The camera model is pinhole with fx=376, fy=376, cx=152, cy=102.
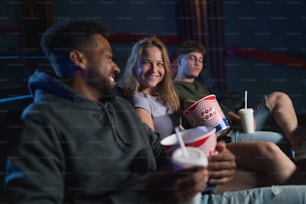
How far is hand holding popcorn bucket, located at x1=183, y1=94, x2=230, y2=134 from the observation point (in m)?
0.88

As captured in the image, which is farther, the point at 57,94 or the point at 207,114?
the point at 207,114

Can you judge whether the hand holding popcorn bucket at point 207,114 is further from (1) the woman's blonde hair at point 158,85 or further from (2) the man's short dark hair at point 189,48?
(2) the man's short dark hair at point 189,48

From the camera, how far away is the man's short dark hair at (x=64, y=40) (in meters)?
0.70

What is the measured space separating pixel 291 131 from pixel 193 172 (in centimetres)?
92

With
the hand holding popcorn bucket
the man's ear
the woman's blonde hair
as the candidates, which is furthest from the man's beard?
the woman's blonde hair

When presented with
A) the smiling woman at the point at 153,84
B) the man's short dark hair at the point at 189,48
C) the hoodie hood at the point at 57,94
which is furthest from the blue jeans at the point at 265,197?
the man's short dark hair at the point at 189,48

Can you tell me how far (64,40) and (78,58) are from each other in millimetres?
48

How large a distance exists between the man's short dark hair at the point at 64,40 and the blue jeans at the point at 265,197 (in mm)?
377

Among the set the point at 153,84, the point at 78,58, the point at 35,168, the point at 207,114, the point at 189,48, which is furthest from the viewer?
the point at 189,48

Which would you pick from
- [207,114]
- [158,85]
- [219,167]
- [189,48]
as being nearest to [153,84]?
[158,85]

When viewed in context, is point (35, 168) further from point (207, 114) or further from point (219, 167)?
point (207, 114)

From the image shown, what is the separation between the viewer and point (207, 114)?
0.88m

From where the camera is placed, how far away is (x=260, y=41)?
2.38 meters

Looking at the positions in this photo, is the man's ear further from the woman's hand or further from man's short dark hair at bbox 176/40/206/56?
man's short dark hair at bbox 176/40/206/56
